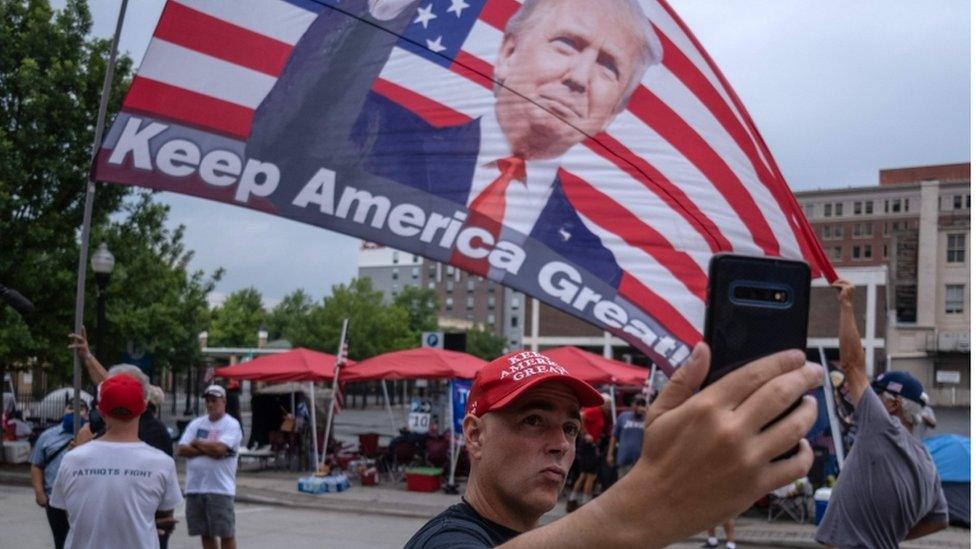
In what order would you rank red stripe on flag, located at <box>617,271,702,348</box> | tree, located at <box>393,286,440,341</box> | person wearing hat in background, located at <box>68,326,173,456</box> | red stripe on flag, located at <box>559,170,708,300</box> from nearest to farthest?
red stripe on flag, located at <box>617,271,702,348</box> → red stripe on flag, located at <box>559,170,708,300</box> → person wearing hat in background, located at <box>68,326,173,456</box> → tree, located at <box>393,286,440,341</box>

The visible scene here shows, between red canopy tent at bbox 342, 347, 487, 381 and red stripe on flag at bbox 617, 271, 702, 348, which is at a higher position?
red stripe on flag at bbox 617, 271, 702, 348

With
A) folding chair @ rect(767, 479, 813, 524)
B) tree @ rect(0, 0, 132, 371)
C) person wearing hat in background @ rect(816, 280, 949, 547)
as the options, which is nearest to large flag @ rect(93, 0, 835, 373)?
person wearing hat in background @ rect(816, 280, 949, 547)

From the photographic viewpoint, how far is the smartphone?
39.4 inches

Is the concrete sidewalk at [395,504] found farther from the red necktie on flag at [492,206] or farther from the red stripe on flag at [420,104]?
the red stripe on flag at [420,104]

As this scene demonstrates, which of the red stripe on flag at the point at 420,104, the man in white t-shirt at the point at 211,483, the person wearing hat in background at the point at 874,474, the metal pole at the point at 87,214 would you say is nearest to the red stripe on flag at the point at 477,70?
the red stripe on flag at the point at 420,104

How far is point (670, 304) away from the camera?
521 cm

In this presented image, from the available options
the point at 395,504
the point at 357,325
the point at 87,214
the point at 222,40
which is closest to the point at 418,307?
the point at 357,325

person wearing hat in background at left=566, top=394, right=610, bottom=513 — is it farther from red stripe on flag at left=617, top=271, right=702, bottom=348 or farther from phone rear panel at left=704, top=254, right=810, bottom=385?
phone rear panel at left=704, top=254, right=810, bottom=385

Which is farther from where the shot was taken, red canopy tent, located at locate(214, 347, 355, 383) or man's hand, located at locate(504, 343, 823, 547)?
red canopy tent, located at locate(214, 347, 355, 383)

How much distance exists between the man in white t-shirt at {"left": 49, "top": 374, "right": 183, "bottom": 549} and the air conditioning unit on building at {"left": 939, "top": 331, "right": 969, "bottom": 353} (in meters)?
75.1

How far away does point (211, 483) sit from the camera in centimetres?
842

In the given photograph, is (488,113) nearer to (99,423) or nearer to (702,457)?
(99,423)

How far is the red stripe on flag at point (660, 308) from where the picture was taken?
5172 millimetres

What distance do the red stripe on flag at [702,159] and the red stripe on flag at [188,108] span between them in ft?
6.78
